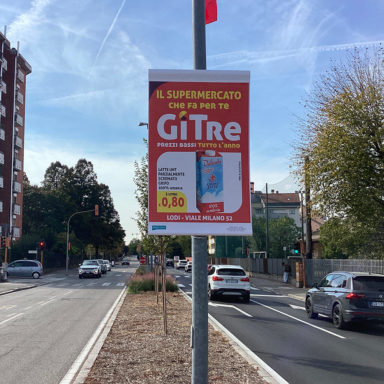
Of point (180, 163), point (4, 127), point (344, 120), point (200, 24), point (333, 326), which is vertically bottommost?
point (333, 326)

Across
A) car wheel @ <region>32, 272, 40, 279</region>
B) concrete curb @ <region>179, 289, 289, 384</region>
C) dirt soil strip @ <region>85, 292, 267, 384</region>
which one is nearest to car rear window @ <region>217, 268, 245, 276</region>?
dirt soil strip @ <region>85, 292, 267, 384</region>

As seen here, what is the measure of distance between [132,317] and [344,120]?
1159 cm

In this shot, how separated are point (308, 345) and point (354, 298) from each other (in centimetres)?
297

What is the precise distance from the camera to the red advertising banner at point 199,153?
473 centimetres

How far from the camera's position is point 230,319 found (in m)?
14.9

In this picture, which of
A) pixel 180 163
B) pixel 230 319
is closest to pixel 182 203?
pixel 180 163

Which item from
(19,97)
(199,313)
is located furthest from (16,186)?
(199,313)

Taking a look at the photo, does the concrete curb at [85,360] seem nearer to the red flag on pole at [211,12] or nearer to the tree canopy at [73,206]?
the red flag on pole at [211,12]

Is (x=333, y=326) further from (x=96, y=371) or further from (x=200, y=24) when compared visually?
(x=200, y=24)

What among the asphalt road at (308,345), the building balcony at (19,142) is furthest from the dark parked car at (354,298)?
the building balcony at (19,142)

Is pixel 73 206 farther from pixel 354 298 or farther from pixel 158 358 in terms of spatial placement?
pixel 158 358

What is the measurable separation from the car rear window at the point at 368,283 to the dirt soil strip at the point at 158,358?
14.2 ft

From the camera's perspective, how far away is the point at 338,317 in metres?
13.6

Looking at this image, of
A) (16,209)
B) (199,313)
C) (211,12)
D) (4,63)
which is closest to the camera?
(199,313)
